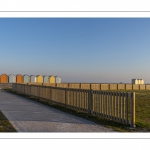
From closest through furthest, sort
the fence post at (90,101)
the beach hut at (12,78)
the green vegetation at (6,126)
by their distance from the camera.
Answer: the green vegetation at (6,126), the fence post at (90,101), the beach hut at (12,78)

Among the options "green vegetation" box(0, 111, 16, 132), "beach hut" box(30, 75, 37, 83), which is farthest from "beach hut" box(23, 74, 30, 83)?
"green vegetation" box(0, 111, 16, 132)

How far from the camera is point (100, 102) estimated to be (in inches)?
429

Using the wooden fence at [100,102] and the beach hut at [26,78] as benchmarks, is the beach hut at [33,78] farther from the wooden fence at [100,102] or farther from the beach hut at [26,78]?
the wooden fence at [100,102]

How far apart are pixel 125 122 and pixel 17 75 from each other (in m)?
46.3

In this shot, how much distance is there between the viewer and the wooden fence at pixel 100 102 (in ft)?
30.4

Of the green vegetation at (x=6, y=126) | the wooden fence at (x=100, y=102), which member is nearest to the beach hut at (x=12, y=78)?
the wooden fence at (x=100, y=102)

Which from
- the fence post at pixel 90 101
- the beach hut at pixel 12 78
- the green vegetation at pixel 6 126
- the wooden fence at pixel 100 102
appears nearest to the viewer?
the green vegetation at pixel 6 126

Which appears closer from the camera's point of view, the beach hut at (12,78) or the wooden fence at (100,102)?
the wooden fence at (100,102)

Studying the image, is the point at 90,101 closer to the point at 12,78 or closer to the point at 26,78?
the point at 26,78

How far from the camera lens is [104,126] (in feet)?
29.1

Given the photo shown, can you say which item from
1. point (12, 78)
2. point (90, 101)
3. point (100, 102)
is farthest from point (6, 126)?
point (12, 78)

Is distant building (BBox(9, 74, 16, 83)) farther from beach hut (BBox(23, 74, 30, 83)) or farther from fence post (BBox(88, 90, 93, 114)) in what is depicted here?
fence post (BBox(88, 90, 93, 114))
